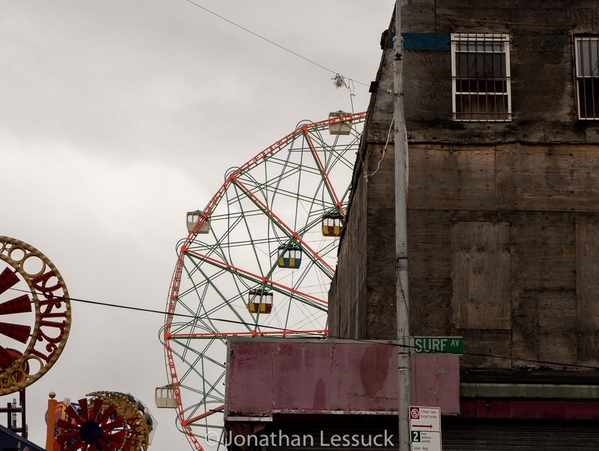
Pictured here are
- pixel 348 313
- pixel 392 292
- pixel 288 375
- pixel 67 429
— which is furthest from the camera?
pixel 67 429

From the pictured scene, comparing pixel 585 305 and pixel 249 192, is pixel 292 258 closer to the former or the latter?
pixel 249 192

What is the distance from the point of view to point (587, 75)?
3206 centimetres

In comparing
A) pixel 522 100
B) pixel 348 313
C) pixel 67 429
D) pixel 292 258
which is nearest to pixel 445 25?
pixel 522 100

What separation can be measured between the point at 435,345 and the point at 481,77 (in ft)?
34.3

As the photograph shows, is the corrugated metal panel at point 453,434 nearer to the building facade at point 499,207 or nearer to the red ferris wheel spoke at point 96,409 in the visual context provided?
the building facade at point 499,207

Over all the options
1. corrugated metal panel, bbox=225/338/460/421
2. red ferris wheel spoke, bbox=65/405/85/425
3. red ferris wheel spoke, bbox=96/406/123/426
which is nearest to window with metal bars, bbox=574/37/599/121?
corrugated metal panel, bbox=225/338/460/421

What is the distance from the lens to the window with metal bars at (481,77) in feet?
105

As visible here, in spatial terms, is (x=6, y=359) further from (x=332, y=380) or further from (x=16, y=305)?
(x=332, y=380)

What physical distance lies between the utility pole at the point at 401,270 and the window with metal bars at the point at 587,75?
8094mm

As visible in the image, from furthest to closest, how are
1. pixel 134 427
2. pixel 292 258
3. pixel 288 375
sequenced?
pixel 292 258, pixel 134 427, pixel 288 375

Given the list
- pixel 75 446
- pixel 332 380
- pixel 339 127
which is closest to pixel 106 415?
pixel 75 446

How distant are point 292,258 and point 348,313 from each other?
122ft

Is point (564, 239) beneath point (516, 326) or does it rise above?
above

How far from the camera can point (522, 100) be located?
3184 cm
